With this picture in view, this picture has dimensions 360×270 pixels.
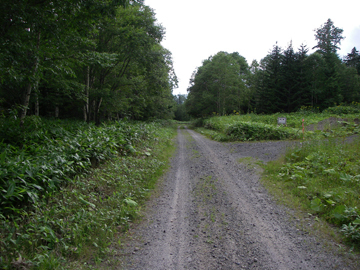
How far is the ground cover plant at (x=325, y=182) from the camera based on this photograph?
144 inches

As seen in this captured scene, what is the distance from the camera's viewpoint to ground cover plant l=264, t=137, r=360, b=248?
366cm

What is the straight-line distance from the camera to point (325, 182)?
5.16m

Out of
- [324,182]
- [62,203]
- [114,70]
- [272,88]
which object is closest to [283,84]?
[272,88]

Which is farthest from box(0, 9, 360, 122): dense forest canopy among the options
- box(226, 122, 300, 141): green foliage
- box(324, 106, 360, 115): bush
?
box(226, 122, 300, 141): green foliage

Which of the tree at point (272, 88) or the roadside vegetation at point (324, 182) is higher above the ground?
the tree at point (272, 88)

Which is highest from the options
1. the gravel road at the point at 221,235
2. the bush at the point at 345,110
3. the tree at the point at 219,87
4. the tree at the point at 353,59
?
the tree at the point at 353,59

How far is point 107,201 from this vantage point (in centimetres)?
429

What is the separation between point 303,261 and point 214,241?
1246 mm

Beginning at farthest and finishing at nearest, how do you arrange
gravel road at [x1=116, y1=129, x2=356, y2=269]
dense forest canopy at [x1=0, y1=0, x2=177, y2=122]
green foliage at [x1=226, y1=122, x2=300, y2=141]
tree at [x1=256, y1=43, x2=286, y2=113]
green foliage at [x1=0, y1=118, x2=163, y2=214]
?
tree at [x1=256, y1=43, x2=286, y2=113] → green foliage at [x1=226, y1=122, x2=300, y2=141] → dense forest canopy at [x1=0, y1=0, x2=177, y2=122] → green foliage at [x1=0, y1=118, x2=163, y2=214] → gravel road at [x1=116, y1=129, x2=356, y2=269]

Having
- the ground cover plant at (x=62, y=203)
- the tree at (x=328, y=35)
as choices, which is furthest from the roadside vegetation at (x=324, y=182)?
the tree at (x=328, y=35)

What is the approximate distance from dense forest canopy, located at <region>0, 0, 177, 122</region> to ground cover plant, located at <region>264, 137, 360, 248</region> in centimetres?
673

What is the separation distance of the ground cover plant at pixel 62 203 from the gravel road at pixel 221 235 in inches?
20.2

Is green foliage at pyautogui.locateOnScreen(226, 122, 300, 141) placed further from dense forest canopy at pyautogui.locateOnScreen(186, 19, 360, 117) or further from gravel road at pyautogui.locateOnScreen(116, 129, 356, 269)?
dense forest canopy at pyautogui.locateOnScreen(186, 19, 360, 117)

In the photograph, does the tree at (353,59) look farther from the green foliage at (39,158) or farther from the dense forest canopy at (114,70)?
the green foliage at (39,158)
